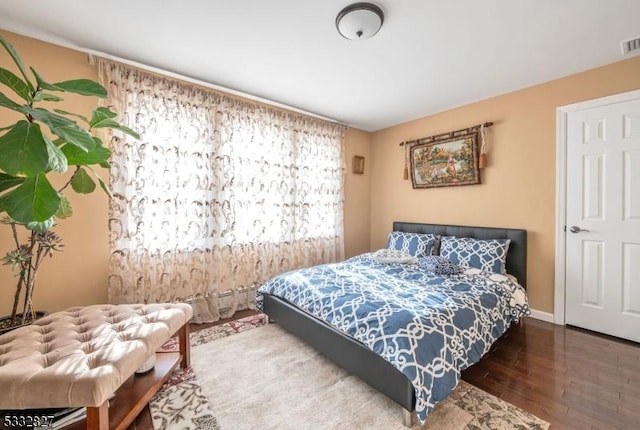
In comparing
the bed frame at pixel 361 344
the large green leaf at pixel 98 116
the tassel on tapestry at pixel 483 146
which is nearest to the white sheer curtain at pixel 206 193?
the large green leaf at pixel 98 116

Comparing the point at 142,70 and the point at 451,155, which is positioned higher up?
the point at 142,70

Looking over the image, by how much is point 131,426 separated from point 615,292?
394 centimetres

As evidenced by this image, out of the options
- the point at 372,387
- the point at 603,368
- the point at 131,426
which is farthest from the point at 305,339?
the point at 603,368

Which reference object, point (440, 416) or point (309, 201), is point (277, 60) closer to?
point (309, 201)

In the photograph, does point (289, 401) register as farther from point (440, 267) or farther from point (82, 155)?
point (82, 155)

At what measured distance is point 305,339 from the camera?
2152 millimetres

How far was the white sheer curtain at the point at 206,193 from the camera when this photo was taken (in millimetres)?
2373

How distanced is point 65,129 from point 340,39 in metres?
1.89

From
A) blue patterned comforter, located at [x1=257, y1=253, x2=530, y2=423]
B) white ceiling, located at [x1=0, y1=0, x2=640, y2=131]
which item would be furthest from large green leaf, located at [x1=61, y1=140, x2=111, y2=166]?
blue patterned comforter, located at [x1=257, y1=253, x2=530, y2=423]

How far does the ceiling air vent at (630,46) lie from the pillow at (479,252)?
6.08 feet

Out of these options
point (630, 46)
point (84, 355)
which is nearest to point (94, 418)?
point (84, 355)

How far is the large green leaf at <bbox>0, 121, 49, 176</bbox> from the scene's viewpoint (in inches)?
44.7

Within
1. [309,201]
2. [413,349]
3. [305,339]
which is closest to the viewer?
[413,349]

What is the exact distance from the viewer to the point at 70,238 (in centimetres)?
218
